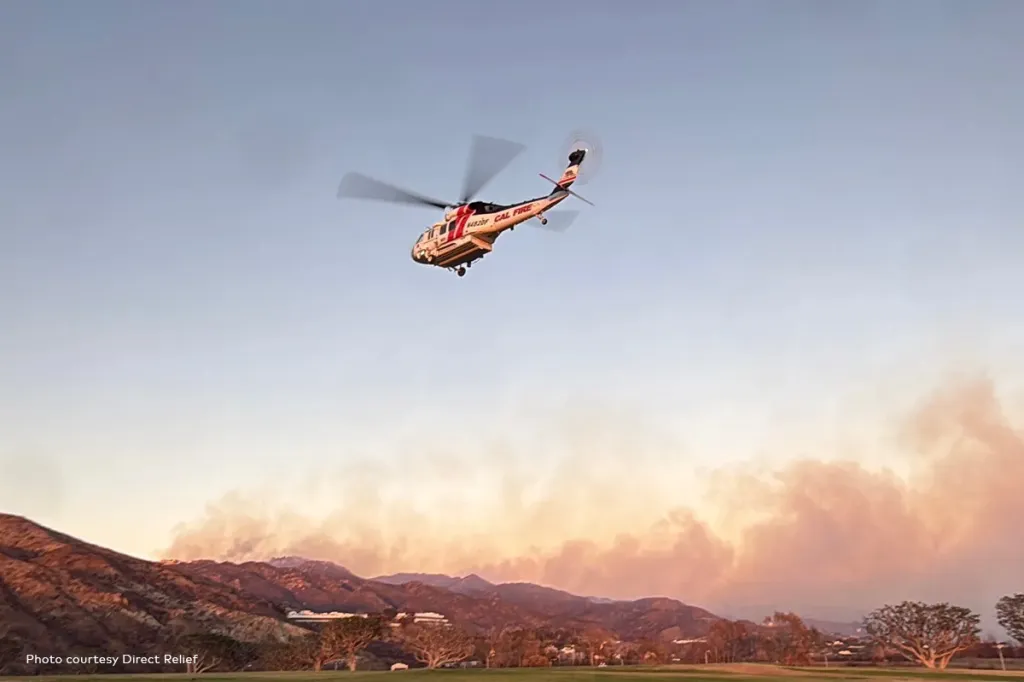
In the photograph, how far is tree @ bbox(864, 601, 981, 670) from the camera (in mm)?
143375

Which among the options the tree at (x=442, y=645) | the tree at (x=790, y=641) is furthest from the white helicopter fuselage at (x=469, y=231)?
the tree at (x=790, y=641)

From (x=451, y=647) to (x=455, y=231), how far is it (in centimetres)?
11650

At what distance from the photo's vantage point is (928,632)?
5797 inches

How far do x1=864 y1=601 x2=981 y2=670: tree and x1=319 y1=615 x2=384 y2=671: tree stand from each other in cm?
9862

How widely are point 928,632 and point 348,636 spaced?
10708 cm

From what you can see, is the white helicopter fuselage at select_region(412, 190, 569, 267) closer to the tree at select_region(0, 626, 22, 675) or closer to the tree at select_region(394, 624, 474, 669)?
the tree at select_region(394, 624, 474, 669)

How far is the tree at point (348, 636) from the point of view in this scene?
13975cm

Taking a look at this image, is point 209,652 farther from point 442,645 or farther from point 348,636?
point 442,645

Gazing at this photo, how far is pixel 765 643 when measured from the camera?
17888 cm

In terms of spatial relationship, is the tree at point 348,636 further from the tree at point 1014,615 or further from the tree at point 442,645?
the tree at point 1014,615

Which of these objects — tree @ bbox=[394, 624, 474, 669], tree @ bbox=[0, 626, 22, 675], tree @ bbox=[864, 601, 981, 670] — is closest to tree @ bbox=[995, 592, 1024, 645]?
tree @ bbox=[864, 601, 981, 670]

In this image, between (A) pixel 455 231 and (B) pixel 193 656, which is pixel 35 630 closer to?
(B) pixel 193 656

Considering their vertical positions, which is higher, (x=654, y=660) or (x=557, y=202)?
(x=557, y=202)

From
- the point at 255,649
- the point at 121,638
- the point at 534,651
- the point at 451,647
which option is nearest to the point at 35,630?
the point at 121,638
